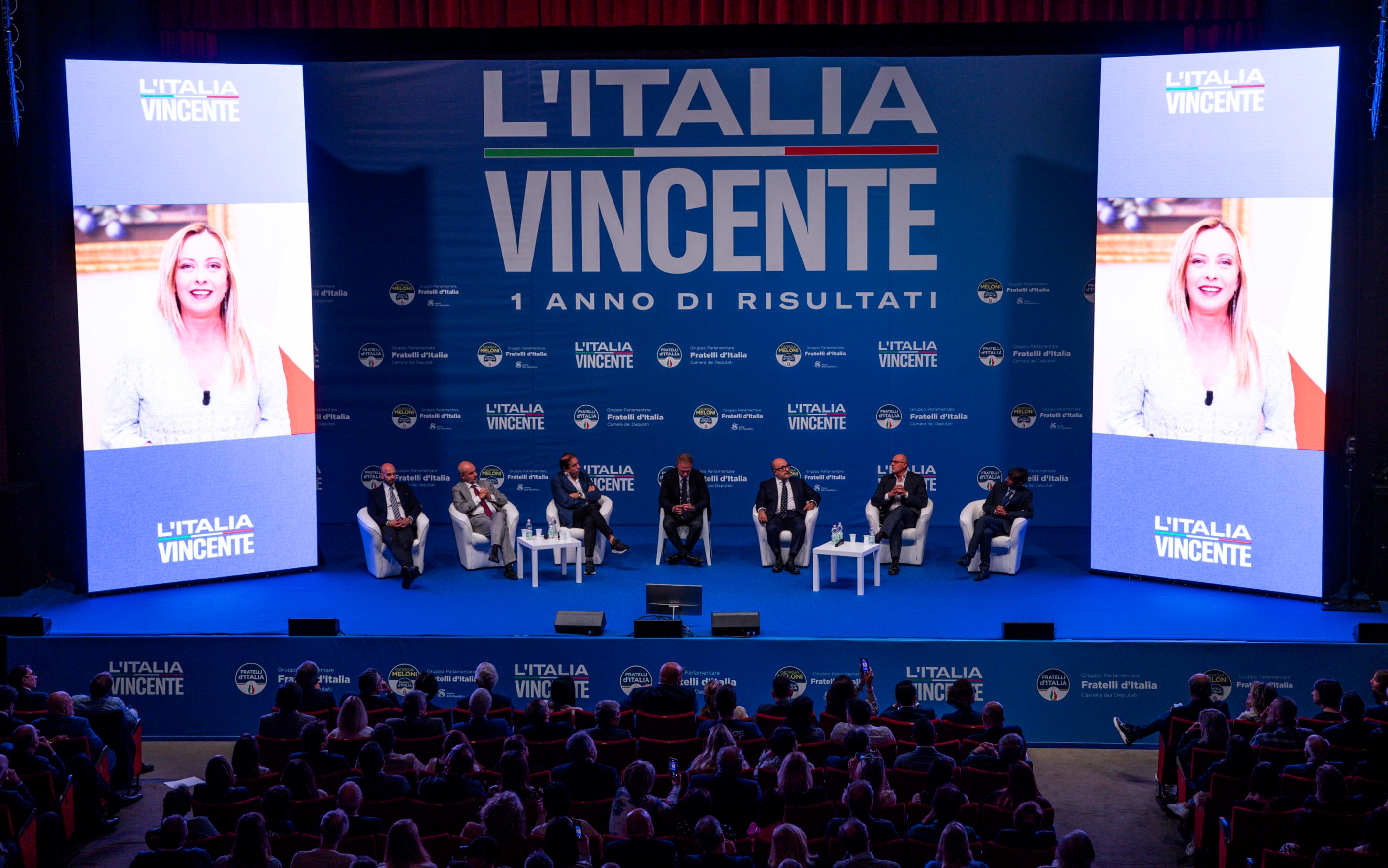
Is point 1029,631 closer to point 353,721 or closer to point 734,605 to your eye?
point 734,605

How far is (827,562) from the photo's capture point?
11500 millimetres

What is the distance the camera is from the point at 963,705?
702 centimetres

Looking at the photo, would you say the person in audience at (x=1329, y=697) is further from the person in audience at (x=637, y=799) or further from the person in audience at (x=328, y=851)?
the person in audience at (x=328, y=851)

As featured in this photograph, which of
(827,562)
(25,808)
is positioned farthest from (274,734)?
(827,562)

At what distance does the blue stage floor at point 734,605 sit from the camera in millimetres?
9305

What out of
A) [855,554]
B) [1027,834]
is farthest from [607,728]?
[855,554]

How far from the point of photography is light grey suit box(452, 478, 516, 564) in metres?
11.1

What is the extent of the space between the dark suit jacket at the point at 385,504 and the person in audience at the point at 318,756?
4646mm

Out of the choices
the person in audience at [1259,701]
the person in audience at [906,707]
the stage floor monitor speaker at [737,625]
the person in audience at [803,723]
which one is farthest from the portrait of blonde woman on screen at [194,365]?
the person in audience at [1259,701]

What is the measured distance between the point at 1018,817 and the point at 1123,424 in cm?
604

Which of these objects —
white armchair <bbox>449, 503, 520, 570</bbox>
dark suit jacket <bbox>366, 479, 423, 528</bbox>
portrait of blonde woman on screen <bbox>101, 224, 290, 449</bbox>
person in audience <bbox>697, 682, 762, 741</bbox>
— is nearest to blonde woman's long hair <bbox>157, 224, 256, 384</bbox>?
portrait of blonde woman on screen <bbox>101, 224, 290, 449</bbox>

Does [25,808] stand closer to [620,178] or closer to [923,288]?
[620,178]

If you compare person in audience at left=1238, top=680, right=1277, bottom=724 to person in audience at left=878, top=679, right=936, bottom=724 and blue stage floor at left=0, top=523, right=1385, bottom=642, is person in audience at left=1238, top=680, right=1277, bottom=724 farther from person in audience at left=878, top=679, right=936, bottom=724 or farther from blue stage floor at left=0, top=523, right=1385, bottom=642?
person in audience at left=878, top=679, right=936, bottom=724

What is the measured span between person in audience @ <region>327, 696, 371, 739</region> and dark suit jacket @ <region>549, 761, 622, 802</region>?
4.32ft
